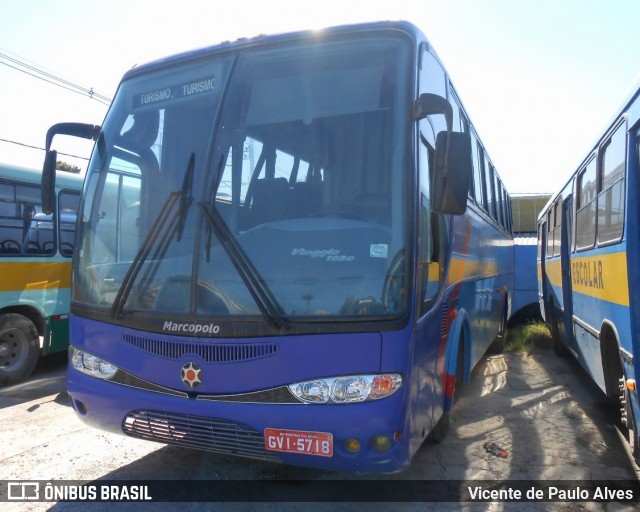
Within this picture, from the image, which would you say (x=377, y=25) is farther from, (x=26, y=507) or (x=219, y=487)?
(x=26, y=507)

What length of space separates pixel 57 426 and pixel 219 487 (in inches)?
89.4

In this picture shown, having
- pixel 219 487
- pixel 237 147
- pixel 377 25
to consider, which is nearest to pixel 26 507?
pixel 219 487

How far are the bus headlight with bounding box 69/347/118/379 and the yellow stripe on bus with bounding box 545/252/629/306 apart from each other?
11.7 ft

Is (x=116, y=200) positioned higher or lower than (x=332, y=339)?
higher

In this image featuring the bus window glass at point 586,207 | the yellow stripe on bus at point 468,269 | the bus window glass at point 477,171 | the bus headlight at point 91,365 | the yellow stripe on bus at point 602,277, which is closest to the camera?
the bus headlight at point 91,365

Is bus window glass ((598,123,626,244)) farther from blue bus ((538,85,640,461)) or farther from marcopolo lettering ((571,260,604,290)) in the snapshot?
marcopolo lettering ((571,260,604,290))

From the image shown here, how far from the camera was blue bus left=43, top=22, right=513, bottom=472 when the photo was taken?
315 cm

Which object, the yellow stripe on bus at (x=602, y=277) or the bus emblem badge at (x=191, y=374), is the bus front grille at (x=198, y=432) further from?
the yellow stripe on bus at (x=602, y=277)

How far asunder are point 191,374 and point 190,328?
28cm

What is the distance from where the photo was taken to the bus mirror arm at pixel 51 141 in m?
4.32

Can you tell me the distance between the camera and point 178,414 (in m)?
3.40

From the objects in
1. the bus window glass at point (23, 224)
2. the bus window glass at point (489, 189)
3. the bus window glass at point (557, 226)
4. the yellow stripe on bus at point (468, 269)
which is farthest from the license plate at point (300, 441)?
the bus window glass at point (557, 226)

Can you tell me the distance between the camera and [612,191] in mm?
4566

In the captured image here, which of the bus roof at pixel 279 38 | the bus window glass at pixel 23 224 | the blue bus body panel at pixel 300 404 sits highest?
the bus roof at pixel 279 38
